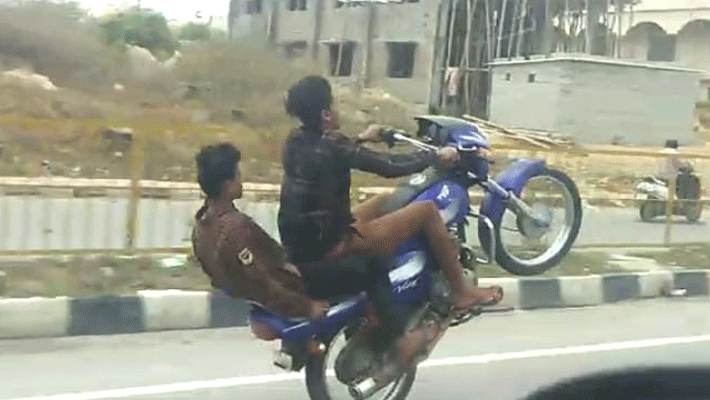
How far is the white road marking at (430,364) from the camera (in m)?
5.66

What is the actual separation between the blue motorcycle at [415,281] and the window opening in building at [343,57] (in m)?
35.3

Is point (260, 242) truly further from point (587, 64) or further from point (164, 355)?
point (587, 64)

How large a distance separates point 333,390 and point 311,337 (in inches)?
14.4

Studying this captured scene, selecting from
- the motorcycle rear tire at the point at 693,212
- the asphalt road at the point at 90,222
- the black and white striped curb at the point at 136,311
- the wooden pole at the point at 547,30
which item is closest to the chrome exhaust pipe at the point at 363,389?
the black and white striped curb at the point at 136,311

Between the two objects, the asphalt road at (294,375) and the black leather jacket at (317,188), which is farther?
the asphalt road at (294,375)

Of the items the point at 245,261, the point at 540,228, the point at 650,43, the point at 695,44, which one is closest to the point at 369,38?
the point at 695,44

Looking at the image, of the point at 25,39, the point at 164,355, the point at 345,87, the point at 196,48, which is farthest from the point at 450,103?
the point at 164,355

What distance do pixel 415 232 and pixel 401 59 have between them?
34.9 metres

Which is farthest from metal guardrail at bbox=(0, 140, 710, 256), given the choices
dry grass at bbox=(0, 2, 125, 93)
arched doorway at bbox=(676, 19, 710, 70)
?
arched doorway at bbox=(676, 19, 710, 70)

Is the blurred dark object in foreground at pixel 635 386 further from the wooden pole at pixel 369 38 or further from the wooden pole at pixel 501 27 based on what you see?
the wooden pole at pixel 369 38

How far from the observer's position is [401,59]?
131ft

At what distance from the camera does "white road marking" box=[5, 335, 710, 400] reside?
5661mm

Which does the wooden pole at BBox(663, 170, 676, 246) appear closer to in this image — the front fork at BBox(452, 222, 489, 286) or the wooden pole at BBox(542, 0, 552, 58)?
the front fork at BBox(452, 222, 489, 286)

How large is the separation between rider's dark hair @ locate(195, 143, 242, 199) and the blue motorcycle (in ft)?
Answer: 1.72
